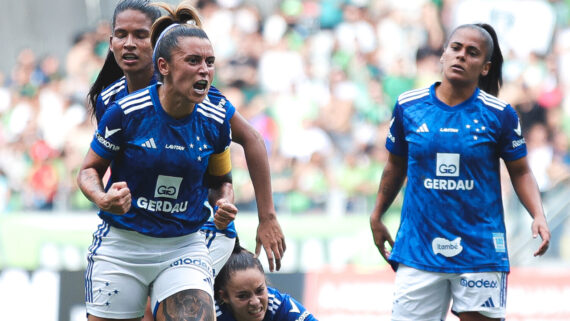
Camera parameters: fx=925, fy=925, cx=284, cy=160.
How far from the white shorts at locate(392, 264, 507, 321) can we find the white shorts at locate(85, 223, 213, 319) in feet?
3.65

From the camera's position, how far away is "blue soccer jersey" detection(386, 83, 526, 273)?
4.60m

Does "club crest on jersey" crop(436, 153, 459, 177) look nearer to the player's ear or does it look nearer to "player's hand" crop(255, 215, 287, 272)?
"player's hand" crop(255, 215, 287, 272)

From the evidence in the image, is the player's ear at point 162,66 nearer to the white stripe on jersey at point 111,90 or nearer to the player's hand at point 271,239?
the white stripe on jersey at point 111,90

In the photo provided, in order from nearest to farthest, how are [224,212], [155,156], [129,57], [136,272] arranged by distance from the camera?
[224,212] → [155,156] → [136,272] → [129,57]

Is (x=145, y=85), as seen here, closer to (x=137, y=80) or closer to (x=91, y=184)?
(x=137, y=80)

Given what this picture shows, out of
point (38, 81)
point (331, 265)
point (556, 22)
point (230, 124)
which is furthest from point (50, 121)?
point (230, 124)

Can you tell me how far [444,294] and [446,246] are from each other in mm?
265

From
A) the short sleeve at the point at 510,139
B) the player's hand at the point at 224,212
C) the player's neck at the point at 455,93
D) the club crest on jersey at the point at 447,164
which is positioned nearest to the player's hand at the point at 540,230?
the short sleeve at the point at 510,139

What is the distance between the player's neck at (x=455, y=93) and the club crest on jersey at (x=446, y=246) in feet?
2.29

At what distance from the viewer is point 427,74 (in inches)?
465

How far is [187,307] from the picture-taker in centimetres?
398

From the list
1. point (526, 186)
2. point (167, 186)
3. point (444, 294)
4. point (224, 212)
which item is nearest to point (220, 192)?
point (167, 186)

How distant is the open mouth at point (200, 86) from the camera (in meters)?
3.97

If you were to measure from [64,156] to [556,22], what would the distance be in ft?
22.1
